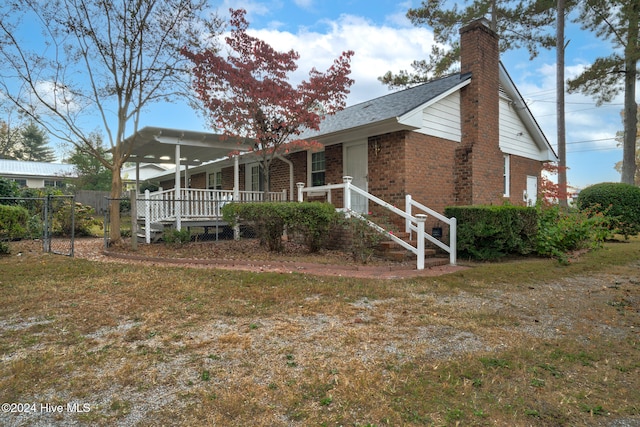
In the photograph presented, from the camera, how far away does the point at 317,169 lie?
12.2 metres

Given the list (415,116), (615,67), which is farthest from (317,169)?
(615,67)

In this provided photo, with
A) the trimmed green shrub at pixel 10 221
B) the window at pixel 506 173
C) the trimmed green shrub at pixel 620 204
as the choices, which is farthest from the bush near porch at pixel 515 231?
the trimmed green shrub at pixel 10 221

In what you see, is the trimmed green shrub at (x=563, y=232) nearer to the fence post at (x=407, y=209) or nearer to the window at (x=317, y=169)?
the fence post at (x=407, y=209)

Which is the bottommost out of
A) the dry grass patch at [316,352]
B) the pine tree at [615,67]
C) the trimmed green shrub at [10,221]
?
the dry grass patch at [316,352]

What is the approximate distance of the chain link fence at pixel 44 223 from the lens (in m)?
9.04

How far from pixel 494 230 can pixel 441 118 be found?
3.78m

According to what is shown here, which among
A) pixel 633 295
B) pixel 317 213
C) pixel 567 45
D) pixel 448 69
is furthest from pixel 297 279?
pixel 448 69

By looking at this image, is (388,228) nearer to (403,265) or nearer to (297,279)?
(403,265)

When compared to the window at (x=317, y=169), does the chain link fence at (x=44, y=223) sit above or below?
below

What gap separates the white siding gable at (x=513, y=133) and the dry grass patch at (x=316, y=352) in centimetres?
738

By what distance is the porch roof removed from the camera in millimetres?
11141

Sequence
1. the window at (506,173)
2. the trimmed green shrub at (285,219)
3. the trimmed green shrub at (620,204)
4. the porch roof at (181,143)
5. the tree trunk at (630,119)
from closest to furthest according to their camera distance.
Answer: the trimmed green shrub at (285,219) → the porch roof at (181,143) → the window at (506,173) → the trimmed green shrub at (620,204) → the tree trunk at (630,119)

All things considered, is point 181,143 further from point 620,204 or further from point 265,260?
point 620,204

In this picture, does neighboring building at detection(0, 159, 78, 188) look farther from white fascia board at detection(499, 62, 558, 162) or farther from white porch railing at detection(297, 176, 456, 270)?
white fascia board at detection(499, 62, 558, 162)
